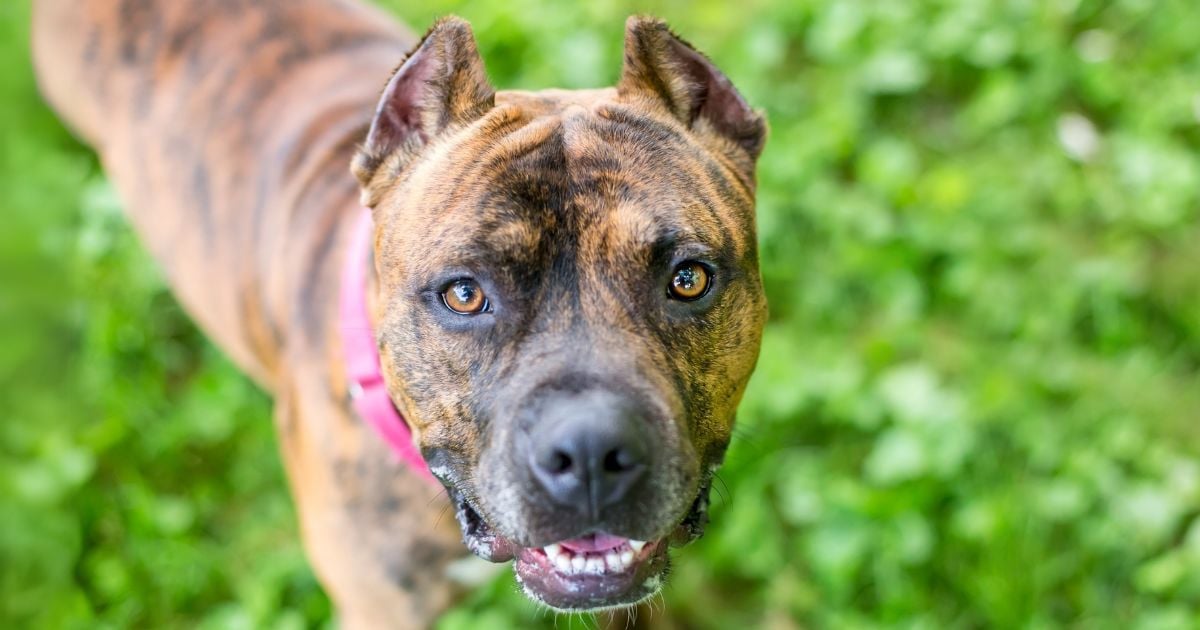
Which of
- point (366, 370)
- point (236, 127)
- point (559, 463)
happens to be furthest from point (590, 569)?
point (236, 127)

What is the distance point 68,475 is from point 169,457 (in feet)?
1.26

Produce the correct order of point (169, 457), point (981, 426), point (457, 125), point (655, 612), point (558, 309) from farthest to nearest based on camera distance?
point (169, 457) < point (981, 426) < point (655, 612) < point (457, 125) < point (558, 309)

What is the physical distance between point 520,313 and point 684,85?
2.58 feet

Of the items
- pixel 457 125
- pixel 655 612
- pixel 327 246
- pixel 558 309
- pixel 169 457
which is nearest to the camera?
pixel 558 309

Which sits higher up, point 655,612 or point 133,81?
point 133,81

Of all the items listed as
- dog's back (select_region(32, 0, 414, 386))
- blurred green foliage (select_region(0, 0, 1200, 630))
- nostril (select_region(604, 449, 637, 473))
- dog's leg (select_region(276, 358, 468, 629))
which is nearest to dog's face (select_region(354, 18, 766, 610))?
nostril (select_region(604, 449, 637, 473))

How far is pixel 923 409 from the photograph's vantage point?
3.97m

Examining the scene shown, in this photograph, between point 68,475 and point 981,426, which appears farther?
point 68,475

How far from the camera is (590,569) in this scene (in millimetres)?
2453

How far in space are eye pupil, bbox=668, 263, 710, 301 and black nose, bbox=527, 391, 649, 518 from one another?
0.35m

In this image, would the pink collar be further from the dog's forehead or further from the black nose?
the black nose

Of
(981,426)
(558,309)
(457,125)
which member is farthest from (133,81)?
(981,426)

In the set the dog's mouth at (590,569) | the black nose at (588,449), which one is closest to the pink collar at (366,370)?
the dog's mouth at (590,569)

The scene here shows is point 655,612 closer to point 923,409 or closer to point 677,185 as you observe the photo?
point 923,409
